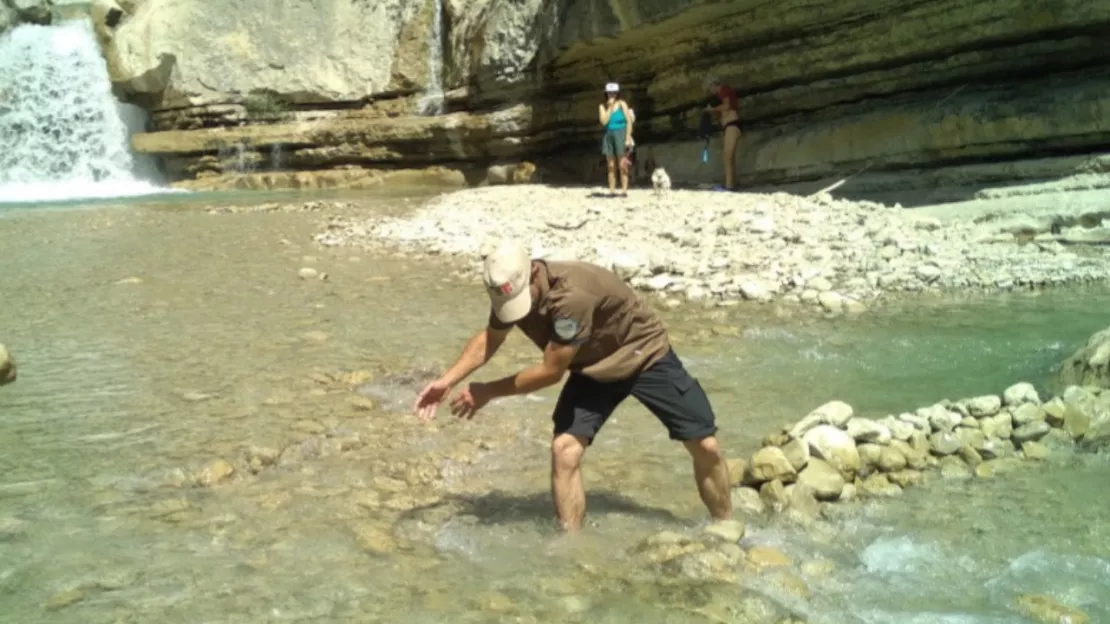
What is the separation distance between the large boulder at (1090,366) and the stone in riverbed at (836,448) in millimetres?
1869

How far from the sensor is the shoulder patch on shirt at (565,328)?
3648 mm

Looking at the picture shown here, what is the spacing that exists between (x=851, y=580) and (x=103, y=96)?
992 inches

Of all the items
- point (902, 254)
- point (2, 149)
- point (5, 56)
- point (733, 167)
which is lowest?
point (902, 254)

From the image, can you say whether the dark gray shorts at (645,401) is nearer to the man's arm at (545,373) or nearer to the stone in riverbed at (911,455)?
the man's arm at (545,373)

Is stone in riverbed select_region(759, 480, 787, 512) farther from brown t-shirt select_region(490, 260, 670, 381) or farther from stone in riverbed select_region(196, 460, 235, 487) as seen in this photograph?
stone in riverbed select_region(196, 460, 235, 487)

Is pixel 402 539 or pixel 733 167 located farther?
pixel 733 167

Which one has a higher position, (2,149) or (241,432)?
(2,149)

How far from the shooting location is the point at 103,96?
24438 mm

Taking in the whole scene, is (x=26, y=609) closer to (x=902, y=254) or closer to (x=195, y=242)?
(x=902, y=254)

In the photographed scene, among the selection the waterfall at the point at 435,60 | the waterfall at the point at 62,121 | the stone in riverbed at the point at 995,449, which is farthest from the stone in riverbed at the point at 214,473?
the waterfall at the point at 62,121

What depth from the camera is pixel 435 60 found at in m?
22.8

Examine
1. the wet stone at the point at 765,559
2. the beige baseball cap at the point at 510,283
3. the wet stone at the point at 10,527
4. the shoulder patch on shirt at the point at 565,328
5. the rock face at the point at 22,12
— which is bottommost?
the wet stone at the point at 765,559

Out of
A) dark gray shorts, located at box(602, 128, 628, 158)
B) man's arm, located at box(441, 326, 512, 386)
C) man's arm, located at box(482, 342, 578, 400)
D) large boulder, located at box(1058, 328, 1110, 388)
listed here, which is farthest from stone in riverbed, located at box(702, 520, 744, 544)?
dark gray shorts, located at box(602, 128, 628, 158)

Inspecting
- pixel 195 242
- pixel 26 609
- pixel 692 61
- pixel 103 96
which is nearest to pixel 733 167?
pixel 692 61
